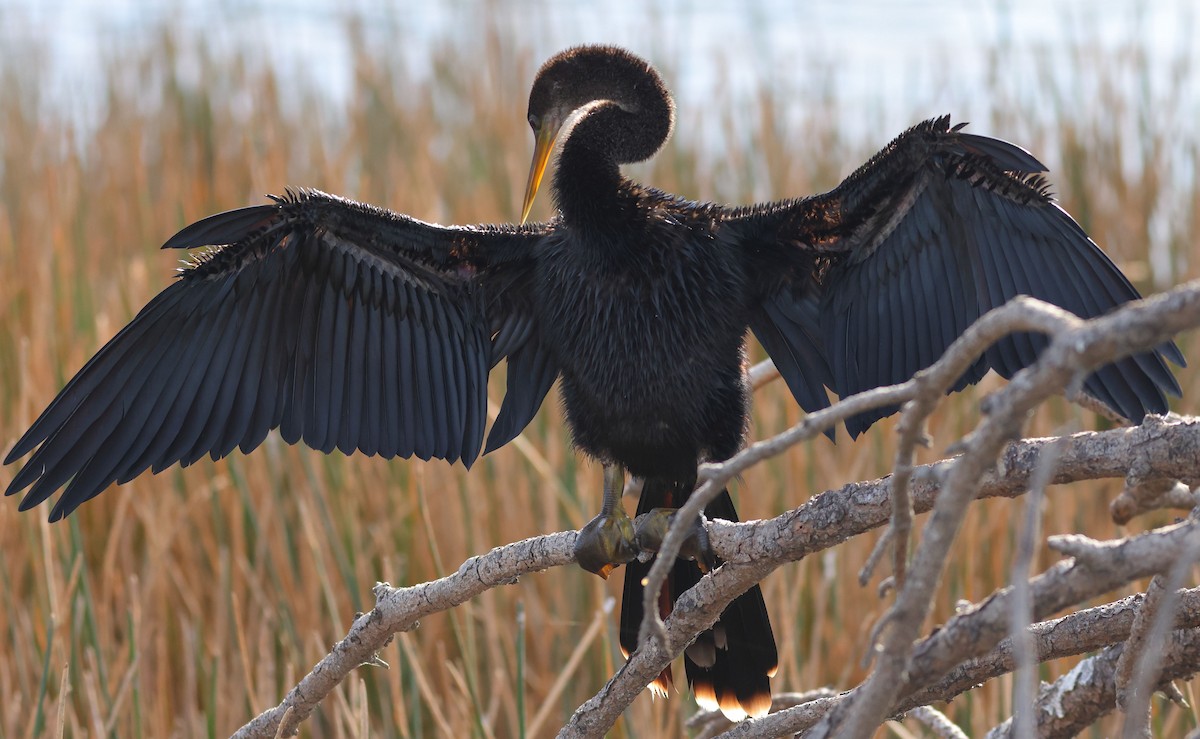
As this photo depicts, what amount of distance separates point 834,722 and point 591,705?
60 cm

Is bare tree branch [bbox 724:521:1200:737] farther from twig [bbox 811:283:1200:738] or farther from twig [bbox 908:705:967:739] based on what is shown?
twig [bbox 908:705:967:739]

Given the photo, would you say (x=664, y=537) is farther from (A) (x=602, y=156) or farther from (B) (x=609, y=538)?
(A) (x=602, y=156)

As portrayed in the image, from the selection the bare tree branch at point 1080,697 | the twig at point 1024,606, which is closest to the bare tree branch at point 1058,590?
the twig at point 1024,606

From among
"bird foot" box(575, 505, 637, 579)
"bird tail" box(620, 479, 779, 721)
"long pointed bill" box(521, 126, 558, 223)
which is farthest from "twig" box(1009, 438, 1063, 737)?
"long pointed bill" box(521, 126, 558, 223)

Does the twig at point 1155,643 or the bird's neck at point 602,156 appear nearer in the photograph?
the twig at point 1155,643

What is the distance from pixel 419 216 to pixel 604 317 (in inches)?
104

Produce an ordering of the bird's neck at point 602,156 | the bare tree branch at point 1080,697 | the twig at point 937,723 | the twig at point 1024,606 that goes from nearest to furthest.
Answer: the twig at point 1024,606 → the bare tree branch at point 1080,697 → the twig at point 937,723 → the bird's neck at point 602,156

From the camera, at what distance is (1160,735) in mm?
2814

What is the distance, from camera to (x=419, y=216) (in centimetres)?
492

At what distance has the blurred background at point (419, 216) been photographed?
3.11 m

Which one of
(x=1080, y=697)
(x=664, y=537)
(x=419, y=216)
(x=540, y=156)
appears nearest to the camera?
(x=1080, y=697)

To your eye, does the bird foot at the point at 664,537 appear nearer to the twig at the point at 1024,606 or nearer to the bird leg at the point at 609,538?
the bird leg at the point at 609,538

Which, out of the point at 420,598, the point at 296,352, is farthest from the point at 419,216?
the point at 420,598

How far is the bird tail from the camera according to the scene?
2.47 m
